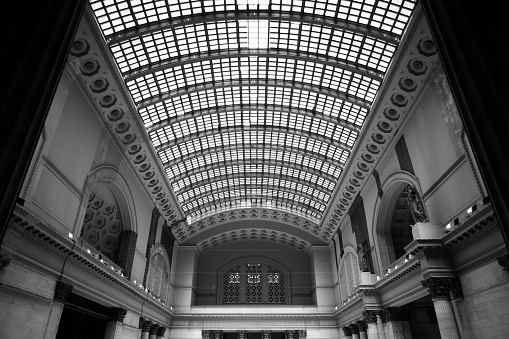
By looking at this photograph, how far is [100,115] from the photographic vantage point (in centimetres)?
1838

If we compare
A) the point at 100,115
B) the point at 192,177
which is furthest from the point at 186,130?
the point at 100,115

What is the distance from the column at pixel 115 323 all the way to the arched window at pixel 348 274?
16.7 metres

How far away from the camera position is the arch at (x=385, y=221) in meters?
20.2

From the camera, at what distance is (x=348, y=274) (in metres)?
28.9

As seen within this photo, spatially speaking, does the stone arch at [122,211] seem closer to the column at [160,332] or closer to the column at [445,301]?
the column at [160,332]

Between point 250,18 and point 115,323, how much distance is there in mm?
18240

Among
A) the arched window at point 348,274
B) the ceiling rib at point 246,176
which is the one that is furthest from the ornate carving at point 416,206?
the ceiling rib at point 246,176

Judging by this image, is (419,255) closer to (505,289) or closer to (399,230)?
(505,289)

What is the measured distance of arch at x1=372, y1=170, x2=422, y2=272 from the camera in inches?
795

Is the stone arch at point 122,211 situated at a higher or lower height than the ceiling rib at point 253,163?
lower

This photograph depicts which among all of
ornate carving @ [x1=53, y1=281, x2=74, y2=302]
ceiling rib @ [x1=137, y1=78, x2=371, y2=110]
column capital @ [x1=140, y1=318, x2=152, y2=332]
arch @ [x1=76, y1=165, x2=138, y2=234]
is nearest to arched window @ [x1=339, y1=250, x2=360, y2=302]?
ceiling rib @ [x1=137, y1=78, x2=371, y2=110]

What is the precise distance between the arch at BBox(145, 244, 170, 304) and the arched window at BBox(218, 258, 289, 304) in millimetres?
8002

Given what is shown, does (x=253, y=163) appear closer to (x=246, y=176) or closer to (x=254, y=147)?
(x=246, y=176)

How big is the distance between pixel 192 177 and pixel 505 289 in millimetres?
25398
